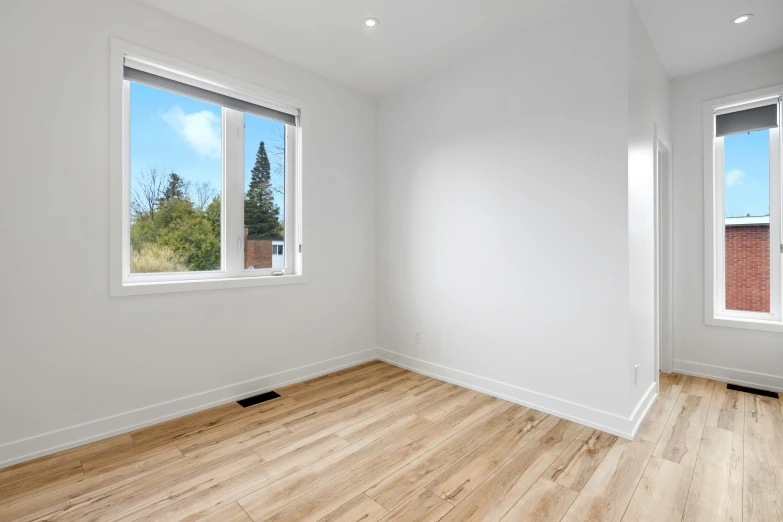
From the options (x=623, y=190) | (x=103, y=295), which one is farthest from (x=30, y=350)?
(x=623, y=190)

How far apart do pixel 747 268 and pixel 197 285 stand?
4.51 m

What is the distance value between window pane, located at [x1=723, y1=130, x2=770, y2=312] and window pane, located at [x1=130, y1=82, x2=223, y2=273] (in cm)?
438

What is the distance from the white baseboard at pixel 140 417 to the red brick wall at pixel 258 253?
929 millimetres

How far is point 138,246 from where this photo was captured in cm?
252

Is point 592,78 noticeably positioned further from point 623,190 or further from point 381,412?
point 381,412

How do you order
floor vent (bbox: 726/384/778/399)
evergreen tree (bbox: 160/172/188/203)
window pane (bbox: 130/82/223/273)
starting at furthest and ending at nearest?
floor vent (bbox: 726/384/778/399) → evergreen tree (bbox: 160/172/188/203) → window pane (bbox: 130/82/223/273)

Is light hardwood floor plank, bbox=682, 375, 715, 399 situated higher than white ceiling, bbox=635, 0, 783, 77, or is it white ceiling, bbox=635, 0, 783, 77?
white ceiling, bbox=635, 0, 783, 77

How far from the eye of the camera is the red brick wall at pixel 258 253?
307cm

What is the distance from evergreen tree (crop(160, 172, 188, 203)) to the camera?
2.66 meters

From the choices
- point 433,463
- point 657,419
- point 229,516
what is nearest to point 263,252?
point 229,516

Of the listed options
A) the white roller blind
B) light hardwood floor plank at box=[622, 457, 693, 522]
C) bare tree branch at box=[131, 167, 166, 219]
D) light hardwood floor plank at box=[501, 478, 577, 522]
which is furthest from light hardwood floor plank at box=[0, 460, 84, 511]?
light hardwood floor plank at box=[622, 457, 693, 522]

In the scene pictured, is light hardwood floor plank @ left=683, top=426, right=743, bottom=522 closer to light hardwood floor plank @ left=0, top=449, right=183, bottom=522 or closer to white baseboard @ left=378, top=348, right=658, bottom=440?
white baseboard @ left=378, top=348, right=658, bottom=440

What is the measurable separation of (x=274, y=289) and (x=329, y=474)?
1.60 meters

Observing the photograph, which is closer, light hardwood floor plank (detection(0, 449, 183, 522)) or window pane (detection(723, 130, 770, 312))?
light hardwood floor plank (detection(0, 449, 183, 522))
